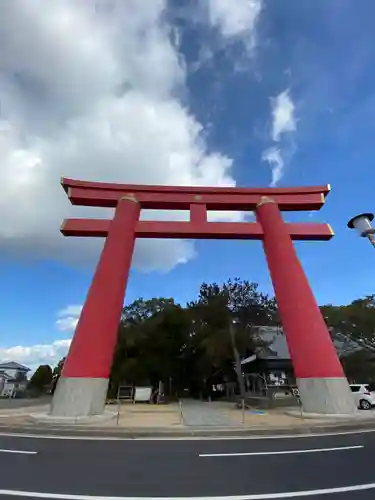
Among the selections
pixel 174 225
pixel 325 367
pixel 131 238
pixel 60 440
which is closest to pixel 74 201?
pixel 131 238

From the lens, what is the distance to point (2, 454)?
21.0 feet

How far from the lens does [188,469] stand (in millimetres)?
5207

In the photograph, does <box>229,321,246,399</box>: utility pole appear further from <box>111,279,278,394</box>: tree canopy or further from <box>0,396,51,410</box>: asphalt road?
<box>0,396,51,410</box>: asphalt road

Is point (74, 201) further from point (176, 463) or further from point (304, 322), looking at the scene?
point (176, 463)

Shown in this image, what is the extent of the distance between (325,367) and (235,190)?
27.3ft

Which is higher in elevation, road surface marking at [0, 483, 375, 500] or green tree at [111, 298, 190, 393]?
green tree at [111, 298, 190, 393]

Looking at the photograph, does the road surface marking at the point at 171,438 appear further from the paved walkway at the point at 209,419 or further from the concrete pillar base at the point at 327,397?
the concrete pillar base at the point at 327,397

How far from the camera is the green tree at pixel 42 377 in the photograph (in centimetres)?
5331

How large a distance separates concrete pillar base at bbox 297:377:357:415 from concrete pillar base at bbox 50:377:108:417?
7.05 m

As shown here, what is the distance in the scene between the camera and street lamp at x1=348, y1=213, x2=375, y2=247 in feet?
22.3

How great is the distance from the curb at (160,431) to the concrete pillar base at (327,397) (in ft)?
5.78

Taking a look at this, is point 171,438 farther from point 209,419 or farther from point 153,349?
point 153,349

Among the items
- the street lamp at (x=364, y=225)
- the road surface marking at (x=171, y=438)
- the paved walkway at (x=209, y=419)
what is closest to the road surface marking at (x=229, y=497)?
the street lamp at (x=364, y=225)

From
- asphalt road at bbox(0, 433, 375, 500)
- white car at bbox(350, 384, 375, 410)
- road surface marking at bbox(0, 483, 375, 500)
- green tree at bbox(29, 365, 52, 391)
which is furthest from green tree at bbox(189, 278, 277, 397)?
green tree at bbox(29, 365, 52, 391)
